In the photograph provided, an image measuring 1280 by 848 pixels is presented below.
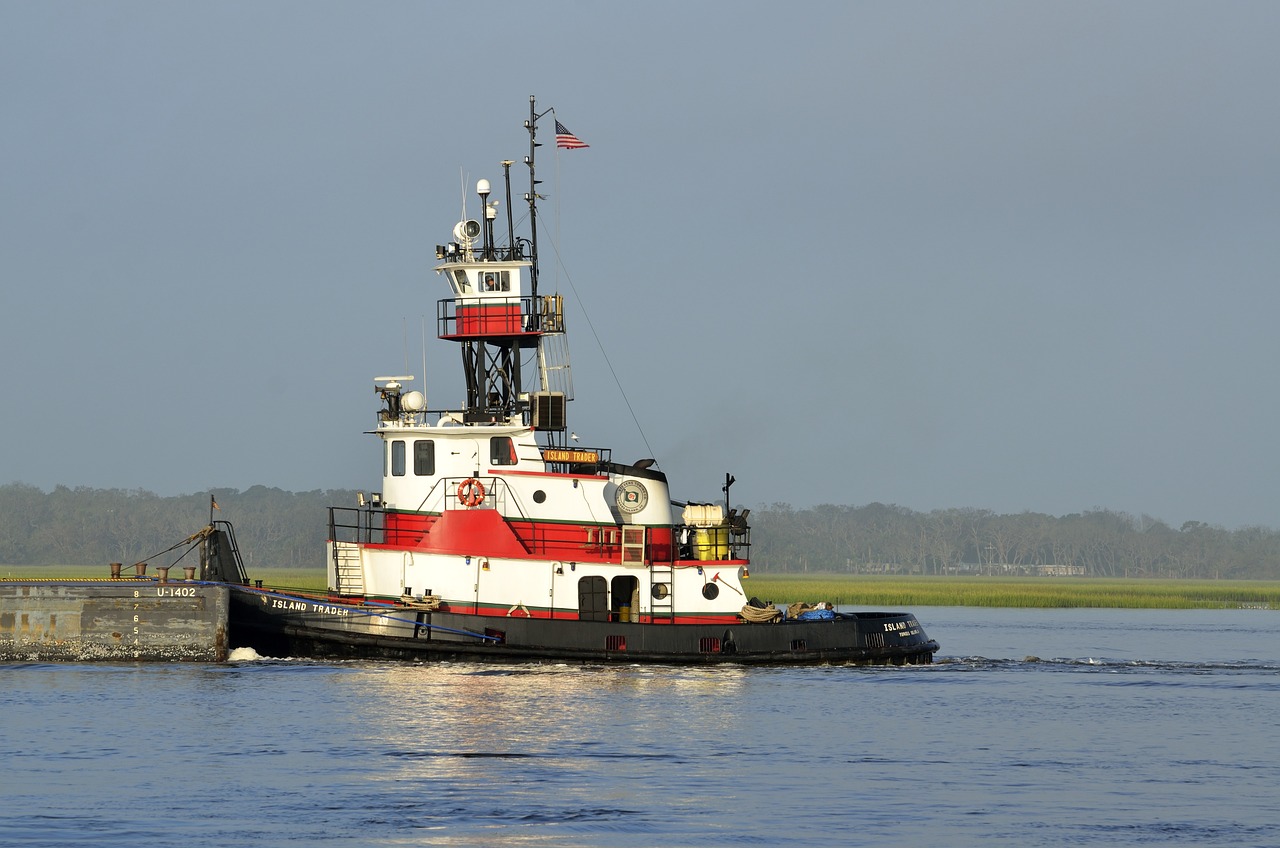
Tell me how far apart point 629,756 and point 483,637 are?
9.49 metres

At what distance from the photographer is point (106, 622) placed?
34594mm

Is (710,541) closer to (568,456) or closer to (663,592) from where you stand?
(663,592)

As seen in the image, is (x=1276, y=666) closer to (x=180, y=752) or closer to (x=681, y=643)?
(x=681, y=643)

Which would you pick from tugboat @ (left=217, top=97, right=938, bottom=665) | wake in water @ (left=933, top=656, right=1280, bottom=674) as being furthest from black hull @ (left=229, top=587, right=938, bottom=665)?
wake in water @ (left=933, top=656, right=1280, bottom=674)

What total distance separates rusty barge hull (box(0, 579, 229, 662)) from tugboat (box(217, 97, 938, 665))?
1.18 metres

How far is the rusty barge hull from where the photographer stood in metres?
34.6

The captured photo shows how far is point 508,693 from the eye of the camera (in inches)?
1268

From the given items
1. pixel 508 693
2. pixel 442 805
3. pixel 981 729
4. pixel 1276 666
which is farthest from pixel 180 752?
pixel 1276 666

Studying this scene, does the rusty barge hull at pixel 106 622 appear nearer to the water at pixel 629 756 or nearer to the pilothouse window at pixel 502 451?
the water at pixel 629 756

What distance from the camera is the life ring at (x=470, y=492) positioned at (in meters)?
35.7

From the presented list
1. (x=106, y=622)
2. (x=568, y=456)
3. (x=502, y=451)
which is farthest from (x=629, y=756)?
(x=106, y=622)

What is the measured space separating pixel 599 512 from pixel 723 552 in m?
3.09

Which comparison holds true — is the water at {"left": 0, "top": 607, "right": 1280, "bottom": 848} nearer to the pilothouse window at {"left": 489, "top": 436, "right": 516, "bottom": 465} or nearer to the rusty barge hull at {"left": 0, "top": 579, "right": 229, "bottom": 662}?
the rusty barge hull at {"left": 0, "top": 579, "right": 229, "bottom": 662}

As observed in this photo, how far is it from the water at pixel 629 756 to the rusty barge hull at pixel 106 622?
1.70 ft
